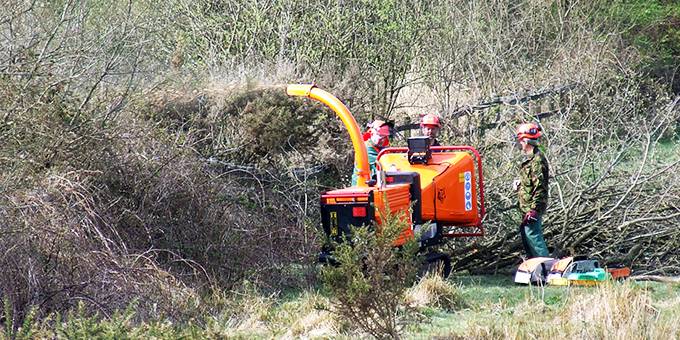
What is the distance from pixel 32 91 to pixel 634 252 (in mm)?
6250

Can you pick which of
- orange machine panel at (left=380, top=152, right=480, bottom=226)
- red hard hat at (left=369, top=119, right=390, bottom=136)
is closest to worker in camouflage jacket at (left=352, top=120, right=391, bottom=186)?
red hard hat at (left=369, top=119, right=390, bottom=136)

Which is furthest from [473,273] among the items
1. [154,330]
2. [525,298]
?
[154,330]

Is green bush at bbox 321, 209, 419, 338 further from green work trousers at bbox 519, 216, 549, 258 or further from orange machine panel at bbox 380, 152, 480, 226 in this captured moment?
green work trousers at bbox 519, 216, 549, 258

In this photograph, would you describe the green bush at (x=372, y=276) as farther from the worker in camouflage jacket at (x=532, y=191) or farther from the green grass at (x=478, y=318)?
the worker in camouflage jacket at (x=532, y=191)

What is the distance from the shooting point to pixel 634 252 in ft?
37.1

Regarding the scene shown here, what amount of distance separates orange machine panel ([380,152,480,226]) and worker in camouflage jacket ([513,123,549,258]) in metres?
0.53

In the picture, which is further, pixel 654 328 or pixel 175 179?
pixel 175 179

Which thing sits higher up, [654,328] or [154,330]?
[154,330]

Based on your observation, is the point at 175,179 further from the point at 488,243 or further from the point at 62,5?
the point at 488,243

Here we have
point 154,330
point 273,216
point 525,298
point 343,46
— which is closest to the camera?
point 154,330

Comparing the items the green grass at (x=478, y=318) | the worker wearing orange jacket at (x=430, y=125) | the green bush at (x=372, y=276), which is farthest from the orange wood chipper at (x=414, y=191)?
the green bush at (x=372, y=276)

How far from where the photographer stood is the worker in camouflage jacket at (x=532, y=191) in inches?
427

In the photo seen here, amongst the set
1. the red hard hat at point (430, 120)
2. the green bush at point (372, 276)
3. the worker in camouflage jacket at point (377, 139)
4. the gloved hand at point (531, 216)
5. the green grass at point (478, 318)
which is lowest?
the green grass at point (478, 318)

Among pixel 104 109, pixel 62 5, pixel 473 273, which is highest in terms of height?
pixel 62 5
